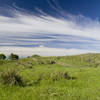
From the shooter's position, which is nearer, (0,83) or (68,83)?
(0,83)

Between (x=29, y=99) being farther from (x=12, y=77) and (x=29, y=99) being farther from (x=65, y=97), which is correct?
(x=12, y=77)

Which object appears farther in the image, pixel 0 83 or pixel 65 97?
pixel 0 83

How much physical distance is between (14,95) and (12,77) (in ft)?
9.40

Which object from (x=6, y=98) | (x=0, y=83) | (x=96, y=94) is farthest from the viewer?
(x=0, y=83)

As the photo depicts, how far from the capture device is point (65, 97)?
27.6 ft

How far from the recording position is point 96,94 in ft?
29.5

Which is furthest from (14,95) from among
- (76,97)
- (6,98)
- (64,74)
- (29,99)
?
(64,74)

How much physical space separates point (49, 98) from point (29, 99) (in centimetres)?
130

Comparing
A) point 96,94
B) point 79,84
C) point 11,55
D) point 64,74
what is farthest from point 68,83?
point 11,55

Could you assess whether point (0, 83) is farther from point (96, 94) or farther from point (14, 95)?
point (96, 94)

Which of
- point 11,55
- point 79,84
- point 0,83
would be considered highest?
point 0,83

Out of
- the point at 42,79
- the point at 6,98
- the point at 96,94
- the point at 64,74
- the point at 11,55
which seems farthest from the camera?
the point at 11,55

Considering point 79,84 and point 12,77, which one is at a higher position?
point 12,77

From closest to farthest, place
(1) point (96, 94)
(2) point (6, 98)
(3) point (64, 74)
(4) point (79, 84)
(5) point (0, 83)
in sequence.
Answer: (2) point (6, 98)
(1) point (96, 94)
(5) point (0, 83)
(4) point (79, 84)
(3) point (64, 74)
